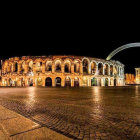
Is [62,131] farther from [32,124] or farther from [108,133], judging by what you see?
[108,133]

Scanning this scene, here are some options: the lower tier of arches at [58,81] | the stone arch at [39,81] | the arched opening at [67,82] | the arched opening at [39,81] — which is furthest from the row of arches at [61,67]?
the arched opening at [39,81]

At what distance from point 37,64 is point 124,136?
3742 cm

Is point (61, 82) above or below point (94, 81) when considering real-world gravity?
above

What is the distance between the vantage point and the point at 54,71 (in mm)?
34906

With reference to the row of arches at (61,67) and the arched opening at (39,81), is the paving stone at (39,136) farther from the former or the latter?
the arched opening at (39,81)

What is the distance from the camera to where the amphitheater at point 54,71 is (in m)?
35.0

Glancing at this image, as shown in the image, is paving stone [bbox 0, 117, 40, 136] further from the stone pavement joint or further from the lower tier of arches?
the lower tier of arches

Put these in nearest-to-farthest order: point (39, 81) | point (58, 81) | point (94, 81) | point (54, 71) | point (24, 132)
Result: point (24, 132) → point (54, 71) → point (39, 81) → point (58, 81) → point (94, 81)

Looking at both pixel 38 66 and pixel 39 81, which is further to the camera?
pixel 38 66

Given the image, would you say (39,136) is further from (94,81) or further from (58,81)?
(94,81)

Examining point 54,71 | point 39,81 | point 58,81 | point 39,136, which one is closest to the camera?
point 39,136

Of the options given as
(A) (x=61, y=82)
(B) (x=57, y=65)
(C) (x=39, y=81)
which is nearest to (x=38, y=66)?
(C) (x=39, y=81)

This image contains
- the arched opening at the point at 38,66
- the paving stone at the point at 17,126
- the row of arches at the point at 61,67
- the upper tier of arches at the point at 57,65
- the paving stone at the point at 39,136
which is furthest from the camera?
the arched opening at the point at 38,66

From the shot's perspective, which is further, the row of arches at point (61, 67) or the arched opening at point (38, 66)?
the arched opening at point (38, 66)
